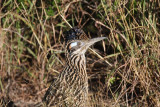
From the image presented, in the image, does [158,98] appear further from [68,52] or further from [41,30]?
[41,30]

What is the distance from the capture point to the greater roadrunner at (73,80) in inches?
171

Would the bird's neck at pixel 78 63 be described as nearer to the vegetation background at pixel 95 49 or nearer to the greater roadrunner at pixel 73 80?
the greater roadrunner at pixel 73 80

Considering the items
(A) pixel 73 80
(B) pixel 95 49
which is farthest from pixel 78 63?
(B) pixel 95 49

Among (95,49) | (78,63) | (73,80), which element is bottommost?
(95,49)

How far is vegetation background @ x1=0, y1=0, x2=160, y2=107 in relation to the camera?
525 cm

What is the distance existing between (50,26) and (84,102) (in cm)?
260

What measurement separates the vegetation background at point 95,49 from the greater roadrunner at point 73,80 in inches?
25.2


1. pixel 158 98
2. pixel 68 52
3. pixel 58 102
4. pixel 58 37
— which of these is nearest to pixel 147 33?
pixel 158 98

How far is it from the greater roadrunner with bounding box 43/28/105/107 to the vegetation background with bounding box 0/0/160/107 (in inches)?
25.2

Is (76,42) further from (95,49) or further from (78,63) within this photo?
(95,49)

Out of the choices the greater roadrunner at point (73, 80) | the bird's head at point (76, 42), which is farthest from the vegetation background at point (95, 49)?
the bird's head at point (76, 42)

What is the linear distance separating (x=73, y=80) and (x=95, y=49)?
6.94 feet

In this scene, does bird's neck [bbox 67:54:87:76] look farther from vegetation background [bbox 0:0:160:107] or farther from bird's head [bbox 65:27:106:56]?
vegetation background [bbox 0:0:160:107]

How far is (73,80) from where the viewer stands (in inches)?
176
